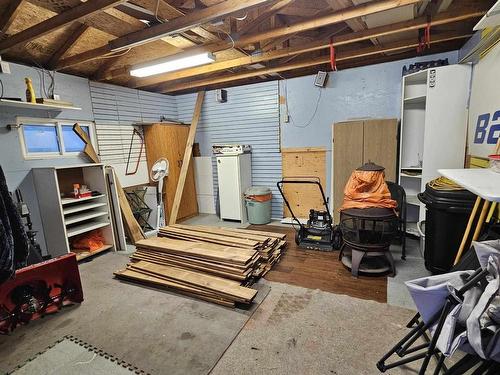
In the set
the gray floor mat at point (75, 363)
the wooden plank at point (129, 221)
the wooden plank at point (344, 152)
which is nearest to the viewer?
the gray floor mat at point (75, 363)

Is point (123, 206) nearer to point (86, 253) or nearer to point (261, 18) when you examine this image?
point (86, 253)

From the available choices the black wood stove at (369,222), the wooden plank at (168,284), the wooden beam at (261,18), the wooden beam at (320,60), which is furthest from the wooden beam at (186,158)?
the black wood stove at (369,222)

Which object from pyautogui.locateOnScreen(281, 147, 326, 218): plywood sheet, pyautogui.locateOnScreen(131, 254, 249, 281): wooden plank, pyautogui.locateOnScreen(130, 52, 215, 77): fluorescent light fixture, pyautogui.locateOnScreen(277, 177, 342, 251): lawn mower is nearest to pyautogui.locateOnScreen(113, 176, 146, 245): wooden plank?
pyautogui.locateOnScreen(131, 254, 249, 281): wooden plank

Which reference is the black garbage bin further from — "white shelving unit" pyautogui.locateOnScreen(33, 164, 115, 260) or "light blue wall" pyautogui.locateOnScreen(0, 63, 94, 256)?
"light blue wall" pyautogui.locateOnScreen(0, 63, 94, 256)

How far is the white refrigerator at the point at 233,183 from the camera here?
5.08 meters

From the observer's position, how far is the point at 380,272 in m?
2.96

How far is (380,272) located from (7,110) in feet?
16.9

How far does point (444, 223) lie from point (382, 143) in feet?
5.92

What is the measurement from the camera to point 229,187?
5.22m

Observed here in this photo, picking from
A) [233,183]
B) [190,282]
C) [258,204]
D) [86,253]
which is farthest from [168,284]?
[233,183]

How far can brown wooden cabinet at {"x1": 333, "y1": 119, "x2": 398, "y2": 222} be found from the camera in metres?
3.93

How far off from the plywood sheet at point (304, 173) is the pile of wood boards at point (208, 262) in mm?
1489

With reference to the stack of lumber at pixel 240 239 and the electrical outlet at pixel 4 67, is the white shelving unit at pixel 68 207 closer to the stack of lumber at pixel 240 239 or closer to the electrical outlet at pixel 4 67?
the stack of lumber at pixel 240 239

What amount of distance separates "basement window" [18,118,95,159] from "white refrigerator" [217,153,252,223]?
247 cm
